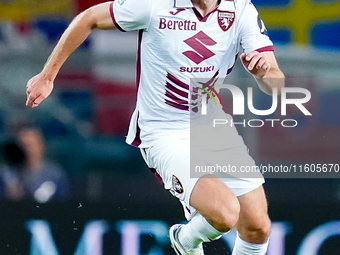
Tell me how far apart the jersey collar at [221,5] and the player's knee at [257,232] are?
1062 millimetres

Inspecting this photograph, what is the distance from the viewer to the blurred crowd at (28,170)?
3725 mm

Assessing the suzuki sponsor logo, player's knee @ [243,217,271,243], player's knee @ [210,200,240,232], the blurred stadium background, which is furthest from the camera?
the blurred stadium background

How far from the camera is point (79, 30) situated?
257 cm

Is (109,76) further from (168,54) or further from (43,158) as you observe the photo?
(168,54)

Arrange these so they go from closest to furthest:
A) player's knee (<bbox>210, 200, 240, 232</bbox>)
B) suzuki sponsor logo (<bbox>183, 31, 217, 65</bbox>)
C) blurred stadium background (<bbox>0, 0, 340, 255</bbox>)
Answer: player's knee (<bbox>210, 200, 240, 232</bbox>) → suzuki sponsor logo (<bbox>183, 31, 217, 65</bbox>) → blurred stadium background (<bbox>0, 0, 340, 255</bbox>)

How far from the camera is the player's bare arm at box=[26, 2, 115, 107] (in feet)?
8.45

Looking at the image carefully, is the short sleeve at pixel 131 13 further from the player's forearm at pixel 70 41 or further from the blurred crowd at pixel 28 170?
the blurred crowd at pixel 28 170

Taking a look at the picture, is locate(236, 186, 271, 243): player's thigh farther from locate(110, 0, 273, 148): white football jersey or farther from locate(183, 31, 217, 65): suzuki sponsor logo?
locate(183, 31, 217, 65): suzuki sponsor logo

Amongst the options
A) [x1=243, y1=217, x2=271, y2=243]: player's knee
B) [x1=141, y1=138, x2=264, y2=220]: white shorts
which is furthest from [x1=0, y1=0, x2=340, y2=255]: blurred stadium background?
[x1=141, y1=138, x2=264, y2=220]: white shorts

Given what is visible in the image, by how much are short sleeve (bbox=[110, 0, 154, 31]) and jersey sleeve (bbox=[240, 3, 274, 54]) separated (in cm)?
49

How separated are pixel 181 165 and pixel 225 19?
743 millimetres

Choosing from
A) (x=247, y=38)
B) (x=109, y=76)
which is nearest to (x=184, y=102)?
(x=247, y=38)

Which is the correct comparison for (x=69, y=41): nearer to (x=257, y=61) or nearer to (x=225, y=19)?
(x=225, y=19)

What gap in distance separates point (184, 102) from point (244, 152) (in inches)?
16.0
